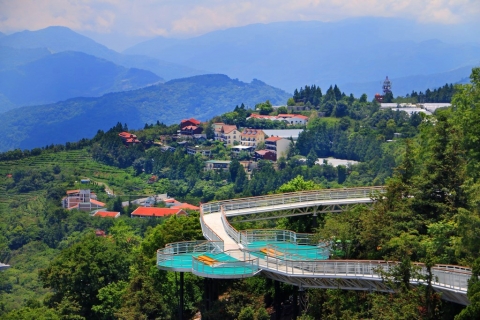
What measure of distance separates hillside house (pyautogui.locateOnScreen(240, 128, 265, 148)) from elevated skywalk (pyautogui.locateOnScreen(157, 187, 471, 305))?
7439 centimetres

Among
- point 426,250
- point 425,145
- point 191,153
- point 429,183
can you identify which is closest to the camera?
point 426,250

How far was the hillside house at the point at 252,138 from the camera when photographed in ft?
330

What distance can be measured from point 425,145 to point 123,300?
38.2 ft

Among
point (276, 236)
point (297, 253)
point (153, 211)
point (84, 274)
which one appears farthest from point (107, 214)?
point (297, 253)

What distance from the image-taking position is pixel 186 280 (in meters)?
24.0

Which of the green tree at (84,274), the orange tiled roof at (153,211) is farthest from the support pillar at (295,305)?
the orange tiled roof at (153,211)

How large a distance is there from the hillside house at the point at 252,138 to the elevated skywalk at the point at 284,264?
7439 cm

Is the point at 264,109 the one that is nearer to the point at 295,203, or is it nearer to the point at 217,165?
the point at 217,165

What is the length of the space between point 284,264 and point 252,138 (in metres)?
81.4

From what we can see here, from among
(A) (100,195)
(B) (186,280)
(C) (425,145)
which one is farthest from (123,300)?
(A) (100,195)

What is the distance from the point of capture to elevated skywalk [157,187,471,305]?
663 inches

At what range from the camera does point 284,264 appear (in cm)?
→ 1994

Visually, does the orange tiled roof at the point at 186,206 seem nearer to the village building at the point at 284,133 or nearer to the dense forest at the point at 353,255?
the village building at the point at 284,133

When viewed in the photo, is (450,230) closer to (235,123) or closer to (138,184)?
(138,184)
